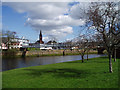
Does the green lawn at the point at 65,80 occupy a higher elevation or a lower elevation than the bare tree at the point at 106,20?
lower

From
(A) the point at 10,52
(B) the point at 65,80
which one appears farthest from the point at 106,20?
(A) the point at 10,52

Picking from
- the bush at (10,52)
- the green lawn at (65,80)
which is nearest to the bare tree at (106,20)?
the green lawn at (65,80)

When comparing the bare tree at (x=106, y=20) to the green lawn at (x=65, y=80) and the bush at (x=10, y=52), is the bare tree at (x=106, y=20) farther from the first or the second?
the bush at (x=10, y=52)

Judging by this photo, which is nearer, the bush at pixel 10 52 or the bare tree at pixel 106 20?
the bare tree at pixel 106 20

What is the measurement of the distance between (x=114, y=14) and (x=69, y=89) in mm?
7388

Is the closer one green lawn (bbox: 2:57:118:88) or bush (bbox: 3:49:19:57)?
green lawn (bbox: 2:57:118:88)

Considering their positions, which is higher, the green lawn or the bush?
the green lawn

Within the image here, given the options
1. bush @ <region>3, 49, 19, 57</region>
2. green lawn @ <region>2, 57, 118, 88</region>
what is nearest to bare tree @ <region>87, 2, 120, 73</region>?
green lawn @ <region>2, 57, 118, 88</region>

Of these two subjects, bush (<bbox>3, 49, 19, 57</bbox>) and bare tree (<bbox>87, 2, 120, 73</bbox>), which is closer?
bare tree (<bbox>87, 2, 120, 73</bbox>)

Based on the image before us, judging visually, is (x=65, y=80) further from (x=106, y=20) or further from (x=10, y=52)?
(x=10, y=52)

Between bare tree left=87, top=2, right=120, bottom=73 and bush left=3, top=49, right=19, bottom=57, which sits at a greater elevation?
bare tree left=87, top=2, right=120, bottom=73

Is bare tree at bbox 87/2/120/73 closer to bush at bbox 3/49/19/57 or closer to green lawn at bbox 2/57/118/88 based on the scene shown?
green lawn at bbox 2/57/118/88

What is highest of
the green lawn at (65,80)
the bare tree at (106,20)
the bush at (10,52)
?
the bare tree at (106,20)

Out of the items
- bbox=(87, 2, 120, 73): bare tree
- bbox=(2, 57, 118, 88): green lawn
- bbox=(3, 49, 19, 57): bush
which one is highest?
bbox=(87, 2, 120, 73): bare tree
